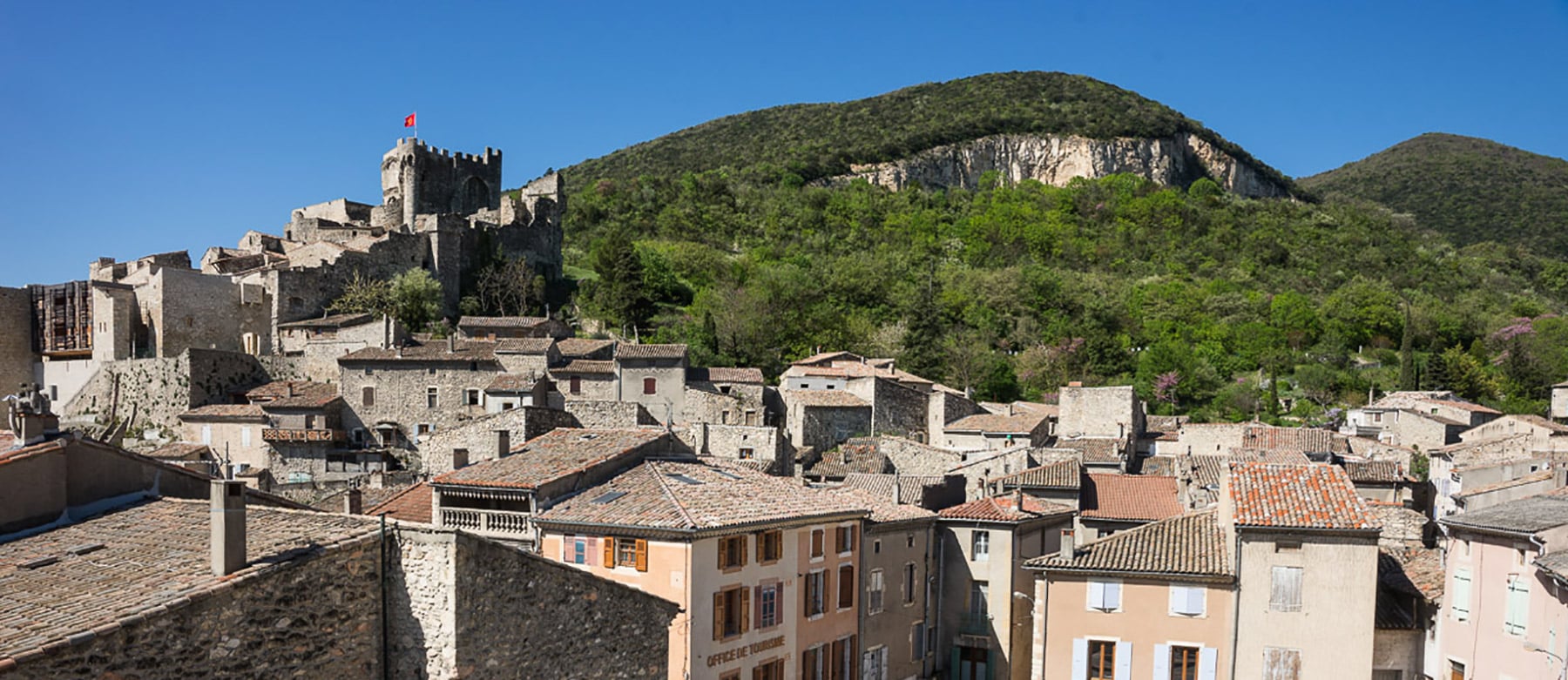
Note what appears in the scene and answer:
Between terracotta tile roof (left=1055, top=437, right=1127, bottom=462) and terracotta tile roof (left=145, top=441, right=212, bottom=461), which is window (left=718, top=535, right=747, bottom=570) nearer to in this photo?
terracotta tile roof (left=145, top=441, right=212, bottom=461)

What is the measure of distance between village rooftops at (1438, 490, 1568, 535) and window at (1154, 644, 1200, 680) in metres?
5.47

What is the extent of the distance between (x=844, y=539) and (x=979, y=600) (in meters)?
6.91

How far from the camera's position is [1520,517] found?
71.9 ft

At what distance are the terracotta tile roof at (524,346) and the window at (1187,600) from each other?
2903 cm

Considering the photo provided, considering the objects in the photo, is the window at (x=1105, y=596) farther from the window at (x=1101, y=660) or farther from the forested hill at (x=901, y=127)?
the forested hill at (x=901, y=127)

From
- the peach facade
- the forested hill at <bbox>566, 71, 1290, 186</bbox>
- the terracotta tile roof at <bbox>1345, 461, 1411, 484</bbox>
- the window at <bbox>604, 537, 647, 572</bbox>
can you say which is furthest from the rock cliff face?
the window at <bbox>604, 537, 647, 572</bbox>

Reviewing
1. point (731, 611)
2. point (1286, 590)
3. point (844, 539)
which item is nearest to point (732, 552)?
point (731, 611)

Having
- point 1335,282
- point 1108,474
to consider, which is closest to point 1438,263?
point 1335,282

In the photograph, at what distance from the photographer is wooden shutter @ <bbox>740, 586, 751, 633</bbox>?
75.1 ft

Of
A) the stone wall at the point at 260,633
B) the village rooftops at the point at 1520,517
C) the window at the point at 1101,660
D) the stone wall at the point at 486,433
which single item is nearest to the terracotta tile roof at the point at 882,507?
the window at the point at 1101,660

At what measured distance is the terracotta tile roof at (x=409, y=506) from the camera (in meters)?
23.8

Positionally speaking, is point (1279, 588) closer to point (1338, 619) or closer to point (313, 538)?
point (1338, 619)

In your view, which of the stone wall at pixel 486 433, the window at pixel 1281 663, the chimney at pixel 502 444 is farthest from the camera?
the stone wall at pixel 486 433

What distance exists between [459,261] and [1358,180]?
132387mm
